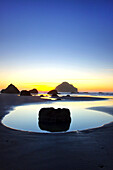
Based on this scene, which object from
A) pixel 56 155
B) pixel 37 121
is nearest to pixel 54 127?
pixel 37 121

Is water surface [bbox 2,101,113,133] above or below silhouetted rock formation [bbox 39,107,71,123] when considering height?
below

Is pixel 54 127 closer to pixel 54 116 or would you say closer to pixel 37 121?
pixel 54 116

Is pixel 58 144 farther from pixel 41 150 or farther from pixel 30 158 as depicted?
pixel 30 158

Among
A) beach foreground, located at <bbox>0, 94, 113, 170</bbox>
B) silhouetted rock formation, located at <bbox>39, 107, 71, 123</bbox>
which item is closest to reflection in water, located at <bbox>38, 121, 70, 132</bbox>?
silhouetted rock formation, located at <bbox>39, 107, 71, 123</bbox>

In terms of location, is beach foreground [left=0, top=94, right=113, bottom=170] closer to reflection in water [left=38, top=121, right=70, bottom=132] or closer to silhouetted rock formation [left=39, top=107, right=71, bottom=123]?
reflection in water [left=38, top=121, right=70, bottom=132]

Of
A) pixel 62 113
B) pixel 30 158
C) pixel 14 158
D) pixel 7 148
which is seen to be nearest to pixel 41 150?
pixel 30 158

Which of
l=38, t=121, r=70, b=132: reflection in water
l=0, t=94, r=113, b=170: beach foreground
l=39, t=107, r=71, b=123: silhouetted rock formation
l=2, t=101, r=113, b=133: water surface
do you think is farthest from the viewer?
l=39, t=107, r=71, b=123: silhouetted rock formation

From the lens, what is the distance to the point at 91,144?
5855 millimetres

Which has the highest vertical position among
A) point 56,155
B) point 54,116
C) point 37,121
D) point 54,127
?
point 56,155

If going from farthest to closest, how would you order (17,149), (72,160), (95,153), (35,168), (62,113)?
(62,113) < (17,149) < (95,153) < (72,160) < (35,168)

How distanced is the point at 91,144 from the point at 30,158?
2.74 m

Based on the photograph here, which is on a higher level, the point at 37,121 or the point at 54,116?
the point at 54,116

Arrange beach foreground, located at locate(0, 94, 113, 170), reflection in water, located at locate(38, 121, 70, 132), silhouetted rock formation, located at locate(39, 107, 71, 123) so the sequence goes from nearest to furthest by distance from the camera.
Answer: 1. beach foreground, located at locate(0, 94, 113, 170)
2. reflection in water, located at locate(38, 121, 70, 132)
3. silhouetted rock formation, located at locate(39, 107, 71, 123)

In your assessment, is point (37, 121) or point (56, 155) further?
point (37, 121)
